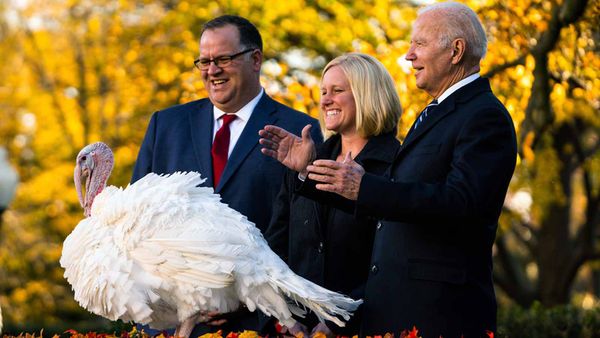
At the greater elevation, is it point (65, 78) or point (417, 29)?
point (417, 29)

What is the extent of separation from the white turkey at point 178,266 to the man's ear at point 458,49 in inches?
47.2

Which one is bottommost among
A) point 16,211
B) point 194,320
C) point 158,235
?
point 16,211

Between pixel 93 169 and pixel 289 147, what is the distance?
1320 mm

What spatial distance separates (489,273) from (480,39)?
1046 mm

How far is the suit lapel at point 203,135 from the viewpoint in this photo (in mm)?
5785

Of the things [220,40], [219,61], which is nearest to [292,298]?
[219,61]

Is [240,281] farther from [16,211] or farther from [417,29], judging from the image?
[16,211]

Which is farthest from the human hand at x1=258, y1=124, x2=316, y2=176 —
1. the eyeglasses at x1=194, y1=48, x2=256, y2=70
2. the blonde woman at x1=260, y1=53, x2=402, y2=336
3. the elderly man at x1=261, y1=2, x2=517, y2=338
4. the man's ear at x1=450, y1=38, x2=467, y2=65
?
the eyeglasses at x1=194, y1=48, x2=256, y2=70

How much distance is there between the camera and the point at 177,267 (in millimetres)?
4707

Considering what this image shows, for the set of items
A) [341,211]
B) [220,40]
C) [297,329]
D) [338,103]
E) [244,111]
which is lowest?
[297,329]

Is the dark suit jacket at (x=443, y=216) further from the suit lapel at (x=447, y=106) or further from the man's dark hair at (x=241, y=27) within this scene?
the man's dark hair at (x=241, y=27)

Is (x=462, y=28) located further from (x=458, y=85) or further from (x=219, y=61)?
(x=219, y=61)

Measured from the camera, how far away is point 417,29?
15.1 feet

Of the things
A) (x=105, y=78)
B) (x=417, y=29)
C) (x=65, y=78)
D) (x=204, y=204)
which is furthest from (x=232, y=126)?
(x=65, y=78)
